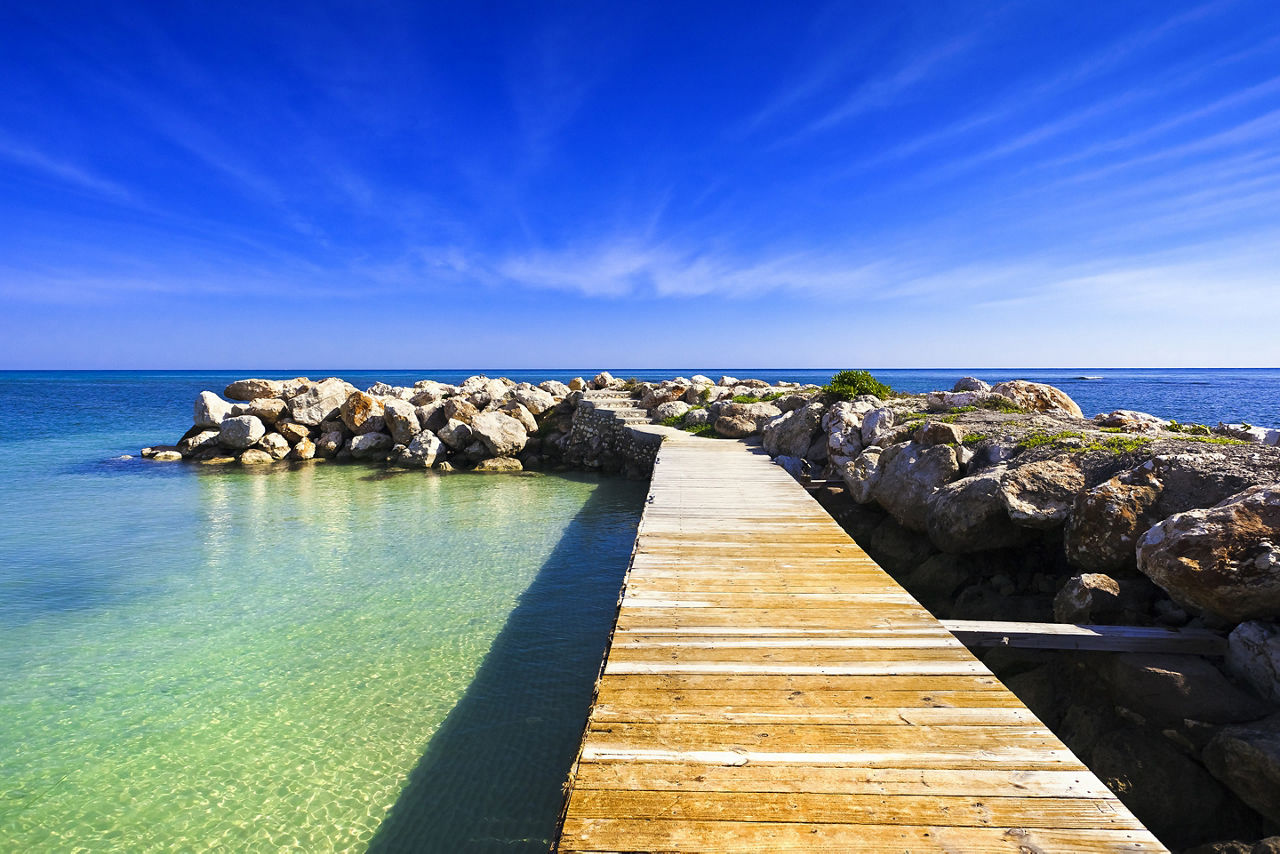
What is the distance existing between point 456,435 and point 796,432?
13.0 m

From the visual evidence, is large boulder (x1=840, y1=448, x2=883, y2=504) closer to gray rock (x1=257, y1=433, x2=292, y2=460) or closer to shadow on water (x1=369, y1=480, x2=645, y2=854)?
shadow on water (x1=369, y1=480, x2=645, y2=854)

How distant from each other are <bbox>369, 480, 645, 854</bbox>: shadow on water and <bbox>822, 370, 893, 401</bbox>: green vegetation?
29.7ft

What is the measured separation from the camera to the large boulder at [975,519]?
7770 mm

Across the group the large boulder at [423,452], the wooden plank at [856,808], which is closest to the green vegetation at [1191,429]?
the wooden plank at [856,808]

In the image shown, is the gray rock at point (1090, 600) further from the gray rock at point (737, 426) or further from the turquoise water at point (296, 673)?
the gray rock at point (737, 426)

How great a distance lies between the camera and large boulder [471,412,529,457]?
2209cm

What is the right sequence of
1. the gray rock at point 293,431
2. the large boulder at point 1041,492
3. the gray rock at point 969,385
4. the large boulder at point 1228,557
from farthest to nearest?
1. the gray rock at point 293,431
2. the gray rock at point 969,385
3. the large boulder at point 1041,492
4. the large boulder at point 1228,557

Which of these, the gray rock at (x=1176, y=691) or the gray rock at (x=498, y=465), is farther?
the gray rock at (x=498, y=465)

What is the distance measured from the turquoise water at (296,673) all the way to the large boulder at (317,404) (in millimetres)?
9433

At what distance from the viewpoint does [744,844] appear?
2.80 meters

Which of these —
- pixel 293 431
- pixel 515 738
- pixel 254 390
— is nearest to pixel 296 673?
pixel 515 738

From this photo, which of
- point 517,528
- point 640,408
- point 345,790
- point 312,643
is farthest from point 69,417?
point 345,790

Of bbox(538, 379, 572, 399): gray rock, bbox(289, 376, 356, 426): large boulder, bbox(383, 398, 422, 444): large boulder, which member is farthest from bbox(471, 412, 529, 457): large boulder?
bbox(289, 376, 356, 426): large boulder

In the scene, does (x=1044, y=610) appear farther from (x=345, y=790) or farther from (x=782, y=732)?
(x=345, y=790)
